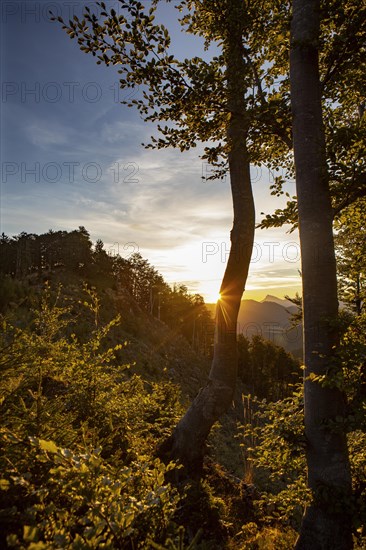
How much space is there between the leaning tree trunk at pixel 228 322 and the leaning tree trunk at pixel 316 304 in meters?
1.41

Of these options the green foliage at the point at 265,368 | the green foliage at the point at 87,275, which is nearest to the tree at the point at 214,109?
the green foliage at the point at 87,275

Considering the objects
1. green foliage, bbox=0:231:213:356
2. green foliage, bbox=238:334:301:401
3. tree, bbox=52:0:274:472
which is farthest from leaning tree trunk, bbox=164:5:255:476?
green foliage, bbox=238:334:301:401

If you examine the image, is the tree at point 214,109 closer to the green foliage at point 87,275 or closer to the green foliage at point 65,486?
the green foliage at point 65,486

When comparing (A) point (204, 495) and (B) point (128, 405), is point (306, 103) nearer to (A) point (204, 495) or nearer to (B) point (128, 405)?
(B) point (128, 405)

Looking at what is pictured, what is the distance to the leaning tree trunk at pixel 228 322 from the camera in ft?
16.6

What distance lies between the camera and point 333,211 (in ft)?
11.3

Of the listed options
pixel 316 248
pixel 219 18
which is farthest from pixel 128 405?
pixel 219 18

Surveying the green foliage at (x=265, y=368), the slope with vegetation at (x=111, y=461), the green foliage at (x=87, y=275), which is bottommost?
the green foliage at (x=265, y=368)

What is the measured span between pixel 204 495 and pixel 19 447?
352 centimetres

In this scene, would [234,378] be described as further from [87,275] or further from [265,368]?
[265,368]

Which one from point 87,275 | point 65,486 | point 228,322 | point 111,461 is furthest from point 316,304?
point 87,275

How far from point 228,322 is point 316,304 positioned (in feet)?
7.16

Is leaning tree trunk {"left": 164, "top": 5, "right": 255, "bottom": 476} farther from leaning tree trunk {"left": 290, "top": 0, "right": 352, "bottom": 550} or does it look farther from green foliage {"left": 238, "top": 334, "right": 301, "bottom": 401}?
green foliage {"left": 238, "top": 334, "right": 301, "bottom": 401}

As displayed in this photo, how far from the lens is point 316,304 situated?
10.7ft
